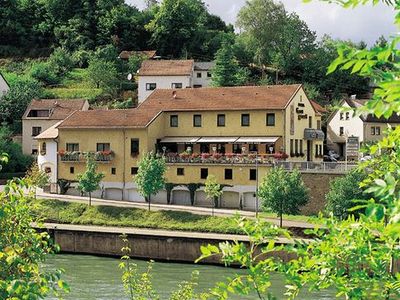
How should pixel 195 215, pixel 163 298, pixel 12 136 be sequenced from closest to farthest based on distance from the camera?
pixel 163 298, pixel 195 215, pixel 12 136

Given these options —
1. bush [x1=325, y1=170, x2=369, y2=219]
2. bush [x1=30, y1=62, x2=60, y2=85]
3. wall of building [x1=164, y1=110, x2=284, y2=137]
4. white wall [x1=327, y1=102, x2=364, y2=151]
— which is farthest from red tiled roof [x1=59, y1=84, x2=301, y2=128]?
bush [x1=30, y1=62, x2=60, y2=85]

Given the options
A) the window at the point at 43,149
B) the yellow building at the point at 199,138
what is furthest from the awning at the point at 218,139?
the window at the point at 43,149

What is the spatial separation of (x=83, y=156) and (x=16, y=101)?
26.2 metres

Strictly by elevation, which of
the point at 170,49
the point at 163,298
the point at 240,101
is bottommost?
the point at 163,298

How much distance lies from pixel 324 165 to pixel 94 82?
44.0m

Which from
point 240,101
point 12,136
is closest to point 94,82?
point 12,136

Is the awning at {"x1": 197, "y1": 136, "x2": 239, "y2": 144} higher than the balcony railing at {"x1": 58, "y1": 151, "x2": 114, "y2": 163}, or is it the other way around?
the awning at {"x1": 197, "y1": 136, "x2": 239, "y2": 144}

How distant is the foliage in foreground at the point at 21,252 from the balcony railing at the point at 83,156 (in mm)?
45688

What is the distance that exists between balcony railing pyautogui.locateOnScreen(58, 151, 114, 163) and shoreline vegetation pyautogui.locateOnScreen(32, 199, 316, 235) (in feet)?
18.1

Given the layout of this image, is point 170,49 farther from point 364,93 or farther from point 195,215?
point 195,215

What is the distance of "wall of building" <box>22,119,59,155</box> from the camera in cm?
7431

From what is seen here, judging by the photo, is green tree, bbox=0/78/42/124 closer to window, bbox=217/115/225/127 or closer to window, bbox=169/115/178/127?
window, bbox=169/115/178/127

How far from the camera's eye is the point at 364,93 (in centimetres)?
8981

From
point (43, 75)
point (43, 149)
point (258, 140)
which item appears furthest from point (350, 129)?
point (43, 75)
